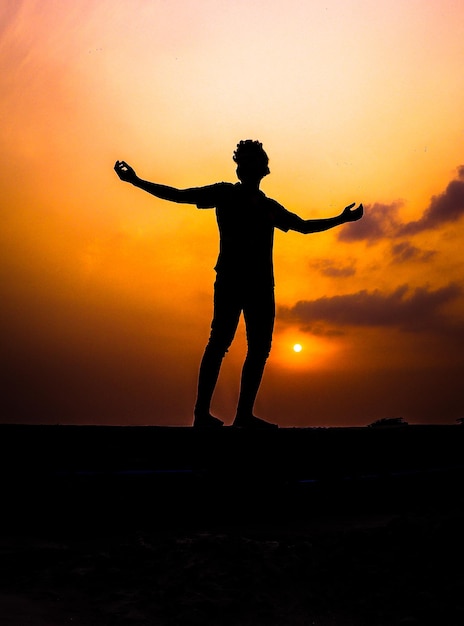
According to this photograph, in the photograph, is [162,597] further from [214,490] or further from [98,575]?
[214,490]

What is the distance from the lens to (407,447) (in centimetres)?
620

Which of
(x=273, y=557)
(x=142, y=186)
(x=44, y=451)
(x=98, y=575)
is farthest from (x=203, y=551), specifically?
(x=142, y=186)

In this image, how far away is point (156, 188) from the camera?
5.02 meters

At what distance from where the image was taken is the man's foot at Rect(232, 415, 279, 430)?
514 cm

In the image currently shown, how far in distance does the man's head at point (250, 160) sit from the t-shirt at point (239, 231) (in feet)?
0.48

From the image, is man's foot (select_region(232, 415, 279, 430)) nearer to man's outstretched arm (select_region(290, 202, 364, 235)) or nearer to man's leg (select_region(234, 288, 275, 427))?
man's leg (select_region(234, 288, 275, 427))

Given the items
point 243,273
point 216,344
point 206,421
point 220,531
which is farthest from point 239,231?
point 220,531

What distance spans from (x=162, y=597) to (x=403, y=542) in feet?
4.95

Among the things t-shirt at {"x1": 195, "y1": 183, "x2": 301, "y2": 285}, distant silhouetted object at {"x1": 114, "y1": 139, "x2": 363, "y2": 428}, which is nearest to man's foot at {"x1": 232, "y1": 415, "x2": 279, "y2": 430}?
distant silhouetted object at {"x1": 114, "y1": 139, "x2": 363, "y2": 428}

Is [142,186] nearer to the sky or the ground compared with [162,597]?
nearer to the sky

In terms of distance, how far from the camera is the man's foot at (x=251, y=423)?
16.9 feet

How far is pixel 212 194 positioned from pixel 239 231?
381mm

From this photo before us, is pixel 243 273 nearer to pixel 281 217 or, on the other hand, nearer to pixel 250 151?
pixel 281 217

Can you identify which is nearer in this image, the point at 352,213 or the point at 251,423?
the point at 251,423
